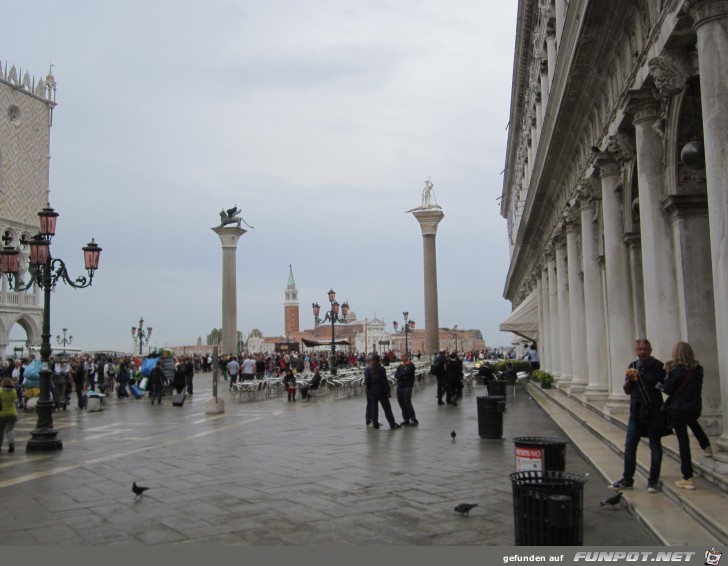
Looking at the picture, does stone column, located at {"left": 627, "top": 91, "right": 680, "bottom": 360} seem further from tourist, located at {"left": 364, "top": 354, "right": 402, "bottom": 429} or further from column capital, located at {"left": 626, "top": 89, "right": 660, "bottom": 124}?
tourist, located at {"left": 364, "top": 354, "right": 402, "bottom": 429}

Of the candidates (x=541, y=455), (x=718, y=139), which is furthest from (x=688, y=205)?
(x=541, y=455)

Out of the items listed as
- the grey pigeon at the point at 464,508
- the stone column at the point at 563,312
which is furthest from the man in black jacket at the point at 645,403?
the stone column at the point at 563,312

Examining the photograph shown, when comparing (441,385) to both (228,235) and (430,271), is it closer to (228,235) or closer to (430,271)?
(430,271)

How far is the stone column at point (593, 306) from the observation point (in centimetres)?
1336

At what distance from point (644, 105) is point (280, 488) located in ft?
20.5

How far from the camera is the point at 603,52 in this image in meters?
10.7

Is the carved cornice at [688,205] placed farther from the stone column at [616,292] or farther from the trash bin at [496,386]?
the trash bin at [496,386]

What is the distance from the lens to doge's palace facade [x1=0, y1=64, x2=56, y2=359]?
49469 mm

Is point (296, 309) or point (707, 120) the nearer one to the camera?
point (707, 120)

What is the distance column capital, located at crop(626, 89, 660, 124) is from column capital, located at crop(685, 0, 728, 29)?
2.25 metres

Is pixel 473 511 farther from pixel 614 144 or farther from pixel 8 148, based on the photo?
pixel 8 148

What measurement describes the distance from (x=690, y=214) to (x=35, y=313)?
51.8 metres

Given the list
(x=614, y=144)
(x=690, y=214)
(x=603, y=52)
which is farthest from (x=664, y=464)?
(x=603, y=52)

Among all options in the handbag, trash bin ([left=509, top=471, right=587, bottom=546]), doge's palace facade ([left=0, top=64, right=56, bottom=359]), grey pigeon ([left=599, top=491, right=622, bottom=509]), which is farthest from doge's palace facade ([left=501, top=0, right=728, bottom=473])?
doge's palace facade ([left=0, top=64, right=56, bottom=359])
